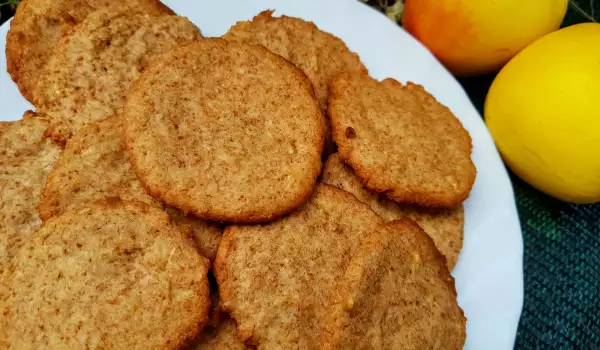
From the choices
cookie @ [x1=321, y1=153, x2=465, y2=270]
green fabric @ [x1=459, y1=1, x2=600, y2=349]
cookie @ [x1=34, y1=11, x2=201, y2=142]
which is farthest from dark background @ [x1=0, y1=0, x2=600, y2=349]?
cookie @ [x1=34, y1=11, x2=201, y2=142]

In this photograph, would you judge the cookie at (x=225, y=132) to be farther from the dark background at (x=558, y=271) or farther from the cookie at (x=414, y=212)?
the dark background at (x=558, y=271)

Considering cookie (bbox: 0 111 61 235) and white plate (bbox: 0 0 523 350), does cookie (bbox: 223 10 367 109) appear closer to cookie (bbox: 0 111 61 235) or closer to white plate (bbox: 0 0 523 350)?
white plate (bbox: 0 0 523 350)

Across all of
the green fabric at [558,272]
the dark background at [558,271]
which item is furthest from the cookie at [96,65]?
the green fabric at [558,272]

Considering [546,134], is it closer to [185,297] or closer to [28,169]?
[185,297]

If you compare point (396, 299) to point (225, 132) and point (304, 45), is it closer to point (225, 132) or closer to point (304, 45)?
point (225, 132)

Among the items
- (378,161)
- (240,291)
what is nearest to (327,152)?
(378,161)

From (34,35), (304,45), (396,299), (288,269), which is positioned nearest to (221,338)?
(288,269)
